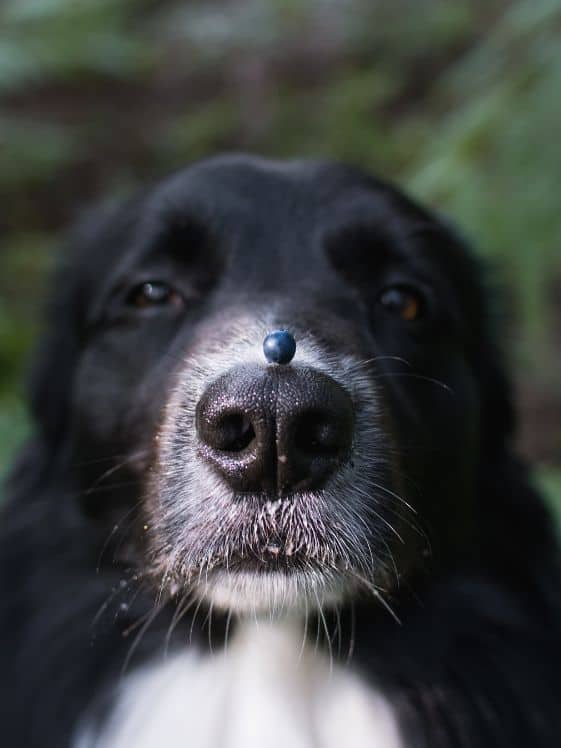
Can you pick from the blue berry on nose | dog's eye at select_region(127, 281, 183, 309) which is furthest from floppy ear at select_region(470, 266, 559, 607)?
the blue berry on nose

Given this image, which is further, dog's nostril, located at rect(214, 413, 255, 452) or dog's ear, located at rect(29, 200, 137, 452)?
dog's ear, located at rect(29, 200, 137, 452)

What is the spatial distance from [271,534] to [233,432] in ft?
0.73

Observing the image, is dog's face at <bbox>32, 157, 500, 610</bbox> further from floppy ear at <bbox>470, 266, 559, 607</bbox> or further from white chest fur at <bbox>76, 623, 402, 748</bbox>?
white chest fur at <bbox>76, 623, 402, 748</bbox>

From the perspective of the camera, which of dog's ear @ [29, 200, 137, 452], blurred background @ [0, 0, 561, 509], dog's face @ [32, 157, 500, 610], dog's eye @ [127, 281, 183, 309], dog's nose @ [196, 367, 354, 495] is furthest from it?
blurred background @ [0, 0, 561, 509]

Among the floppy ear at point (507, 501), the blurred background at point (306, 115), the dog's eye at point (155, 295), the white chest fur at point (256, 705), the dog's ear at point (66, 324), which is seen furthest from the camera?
the blurred background at point (306, 115)

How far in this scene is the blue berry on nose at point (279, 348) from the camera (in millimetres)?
1776

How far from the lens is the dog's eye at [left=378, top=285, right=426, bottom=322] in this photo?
2504 millimetres

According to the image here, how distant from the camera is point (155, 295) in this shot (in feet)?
8.17

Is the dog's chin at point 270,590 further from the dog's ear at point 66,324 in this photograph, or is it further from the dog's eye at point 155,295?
the dog's ear at point 66,324

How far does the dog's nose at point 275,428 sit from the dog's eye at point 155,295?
27.4 inches

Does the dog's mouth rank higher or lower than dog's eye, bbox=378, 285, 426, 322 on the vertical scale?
lower

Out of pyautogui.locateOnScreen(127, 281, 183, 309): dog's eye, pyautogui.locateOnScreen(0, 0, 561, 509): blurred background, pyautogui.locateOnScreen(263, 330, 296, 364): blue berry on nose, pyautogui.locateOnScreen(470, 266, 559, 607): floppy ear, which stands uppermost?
pyautogui.locateOnScreen(0, 0, 561, 509): blurred background

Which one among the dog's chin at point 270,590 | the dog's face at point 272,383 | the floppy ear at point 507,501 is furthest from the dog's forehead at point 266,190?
the dog's chin at point 270,590

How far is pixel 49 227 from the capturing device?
827 cm
